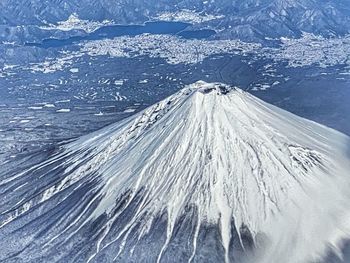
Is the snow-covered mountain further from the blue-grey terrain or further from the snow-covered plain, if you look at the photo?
the snow-covered plain

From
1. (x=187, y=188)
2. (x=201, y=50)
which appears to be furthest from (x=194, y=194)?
(x=201, y=50)

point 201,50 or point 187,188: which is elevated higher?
point 187,188

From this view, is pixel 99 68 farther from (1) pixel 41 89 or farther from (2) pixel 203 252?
(2) pixel 203 252

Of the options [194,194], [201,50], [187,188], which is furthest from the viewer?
[201,50]

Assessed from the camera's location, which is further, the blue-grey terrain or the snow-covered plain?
the snow-covered plain

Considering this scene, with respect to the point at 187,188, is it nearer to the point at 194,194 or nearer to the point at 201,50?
the point at 194,194

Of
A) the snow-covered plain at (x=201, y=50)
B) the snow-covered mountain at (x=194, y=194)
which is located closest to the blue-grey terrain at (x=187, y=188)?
the snow-covered mountain at (x=194, y=194)

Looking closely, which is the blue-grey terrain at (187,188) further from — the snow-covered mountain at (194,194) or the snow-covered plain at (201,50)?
the snow-covered plain at (201,50)

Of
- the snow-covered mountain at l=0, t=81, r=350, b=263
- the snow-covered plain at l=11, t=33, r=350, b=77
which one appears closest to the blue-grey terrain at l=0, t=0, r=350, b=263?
the snow-covered mountain at l=0, t=81, r=350, b=263

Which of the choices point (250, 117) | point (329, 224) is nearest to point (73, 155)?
point (250, 117)
